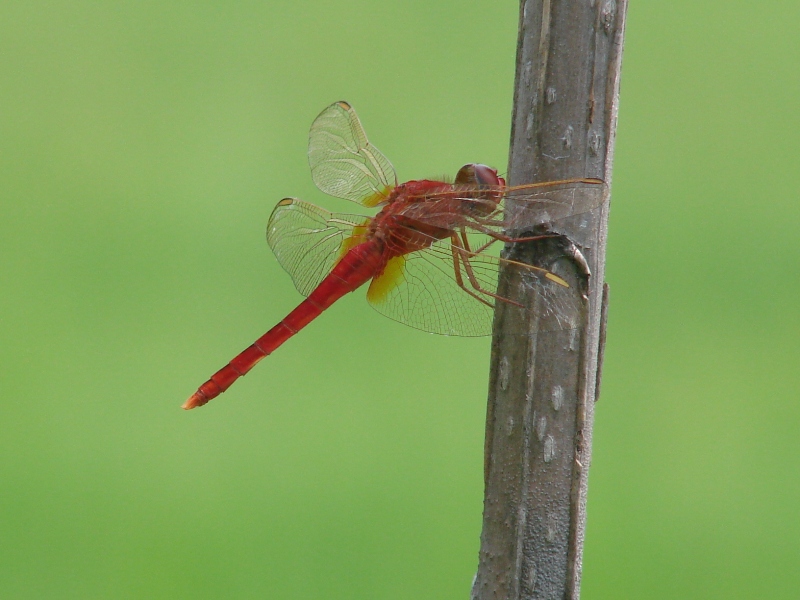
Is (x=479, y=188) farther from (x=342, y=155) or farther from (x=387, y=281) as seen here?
(x=342, y=155)

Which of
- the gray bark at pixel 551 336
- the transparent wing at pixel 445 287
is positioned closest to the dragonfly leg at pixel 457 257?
the transparent wing at pixel 445 287

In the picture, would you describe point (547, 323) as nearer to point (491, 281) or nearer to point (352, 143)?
point (491, 281)

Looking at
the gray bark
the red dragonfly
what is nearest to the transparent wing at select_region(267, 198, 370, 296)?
the red dragonfly

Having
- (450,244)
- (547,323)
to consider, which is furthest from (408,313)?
(547,323)

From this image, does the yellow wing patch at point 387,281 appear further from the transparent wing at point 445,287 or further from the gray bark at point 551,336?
the gray bark at point 551,336

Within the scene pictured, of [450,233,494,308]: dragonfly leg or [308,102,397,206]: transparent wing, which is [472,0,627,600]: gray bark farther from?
[308,102,397,206]: transparent wing

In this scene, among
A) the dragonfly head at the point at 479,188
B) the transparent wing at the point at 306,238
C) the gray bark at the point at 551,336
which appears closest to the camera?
the gray bark at the point at 551,336

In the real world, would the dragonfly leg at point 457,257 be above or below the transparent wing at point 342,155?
below

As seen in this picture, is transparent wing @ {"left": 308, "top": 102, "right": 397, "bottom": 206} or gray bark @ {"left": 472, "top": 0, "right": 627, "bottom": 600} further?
transparent wing @ {"left": 308, "top": 102, "right": 397, "bottom": 206}
